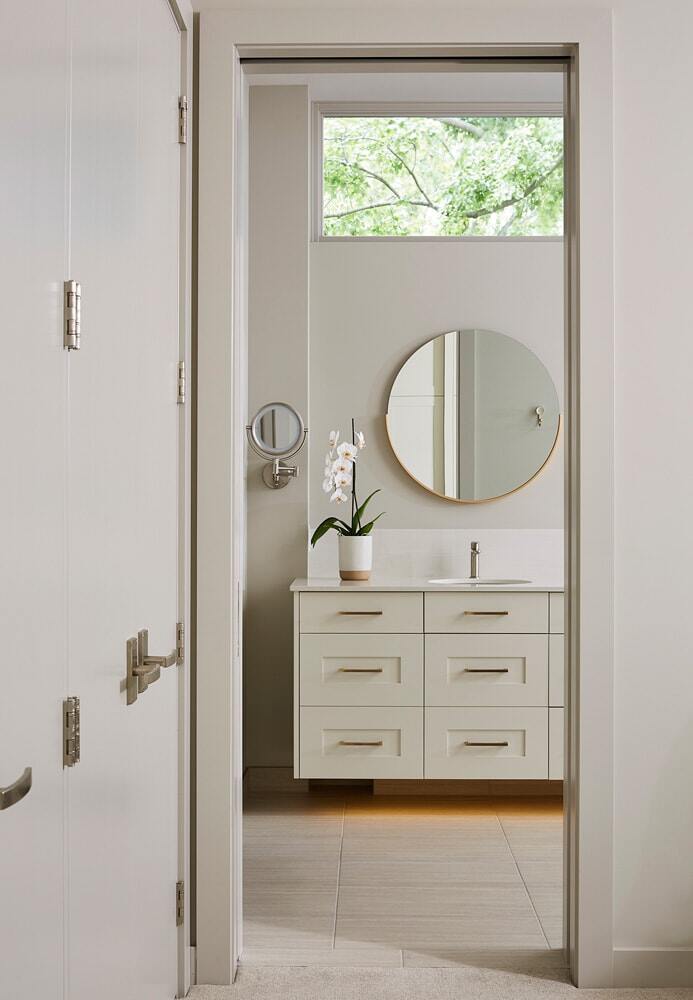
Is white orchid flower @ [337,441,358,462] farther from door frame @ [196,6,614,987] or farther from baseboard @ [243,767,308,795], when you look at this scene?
door frame @ [196,6,614,987]

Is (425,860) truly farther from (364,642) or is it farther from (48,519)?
(48,519)

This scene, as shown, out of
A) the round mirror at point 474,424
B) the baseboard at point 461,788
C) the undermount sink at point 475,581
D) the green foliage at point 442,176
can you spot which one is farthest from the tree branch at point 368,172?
the baseboard at point 461,788

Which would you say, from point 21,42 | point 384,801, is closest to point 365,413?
point 384,801

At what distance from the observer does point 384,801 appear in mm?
3678

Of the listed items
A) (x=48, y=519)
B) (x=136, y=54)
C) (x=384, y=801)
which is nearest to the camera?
(x=48, y=519)

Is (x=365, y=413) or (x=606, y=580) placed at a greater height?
(x=365, y=413)

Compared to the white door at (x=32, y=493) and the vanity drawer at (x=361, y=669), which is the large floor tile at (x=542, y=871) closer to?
the vanity drawer at (x=361, y=669)

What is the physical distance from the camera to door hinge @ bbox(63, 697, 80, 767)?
4.27 feet

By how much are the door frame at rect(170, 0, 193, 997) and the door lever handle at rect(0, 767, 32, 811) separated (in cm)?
103

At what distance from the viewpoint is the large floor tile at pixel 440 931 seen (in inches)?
96.9

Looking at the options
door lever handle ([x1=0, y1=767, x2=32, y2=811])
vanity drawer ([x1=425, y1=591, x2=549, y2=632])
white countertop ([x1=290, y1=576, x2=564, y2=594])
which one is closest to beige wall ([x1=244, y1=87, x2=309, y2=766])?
white countertop ([x1=290, y1=576, x2=564, y2=594])

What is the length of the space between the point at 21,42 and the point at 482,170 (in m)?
3.20

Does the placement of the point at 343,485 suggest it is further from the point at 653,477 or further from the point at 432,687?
the point at 653,477

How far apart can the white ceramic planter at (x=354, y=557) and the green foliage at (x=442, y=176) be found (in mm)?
1378
